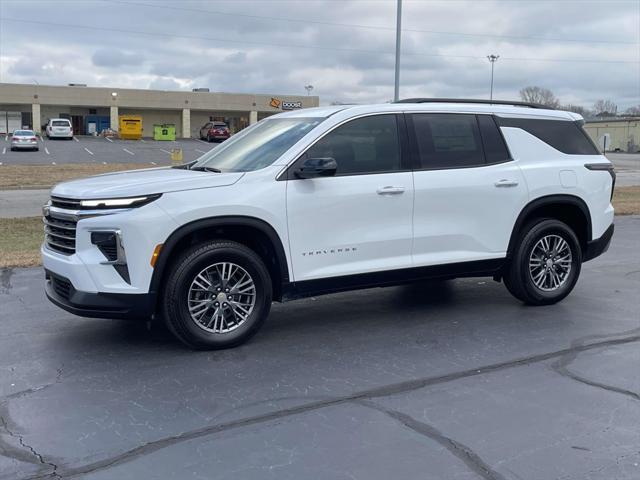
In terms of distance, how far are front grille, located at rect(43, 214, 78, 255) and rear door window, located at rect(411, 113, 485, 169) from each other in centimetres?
305

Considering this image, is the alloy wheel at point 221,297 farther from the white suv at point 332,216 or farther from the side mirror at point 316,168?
the side mirror at point 316,168

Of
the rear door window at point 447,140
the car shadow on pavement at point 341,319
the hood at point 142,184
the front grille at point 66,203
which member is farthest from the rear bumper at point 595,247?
the front grille at point 66,203

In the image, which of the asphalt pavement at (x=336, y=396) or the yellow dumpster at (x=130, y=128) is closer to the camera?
the asphalt pavement at (x=336, y=396)

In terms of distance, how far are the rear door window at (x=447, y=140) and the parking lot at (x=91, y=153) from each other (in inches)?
1301

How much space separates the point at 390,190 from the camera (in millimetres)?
6027

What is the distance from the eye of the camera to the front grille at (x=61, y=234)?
5305 millimetres

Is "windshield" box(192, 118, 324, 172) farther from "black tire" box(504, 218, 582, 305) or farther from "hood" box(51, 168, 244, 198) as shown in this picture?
"black tire" box(504, 218, 582, 305)

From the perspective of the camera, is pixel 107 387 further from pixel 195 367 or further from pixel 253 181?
pixel 253 181

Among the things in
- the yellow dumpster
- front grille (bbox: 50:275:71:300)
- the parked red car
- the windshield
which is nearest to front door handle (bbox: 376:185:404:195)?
the windshield

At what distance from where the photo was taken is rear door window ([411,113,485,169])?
636 centimetres

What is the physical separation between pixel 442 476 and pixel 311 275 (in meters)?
2.51

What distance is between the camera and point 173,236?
5.25 m

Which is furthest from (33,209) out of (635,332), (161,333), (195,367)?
(635,332)

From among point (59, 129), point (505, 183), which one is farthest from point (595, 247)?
point (59, 129)
